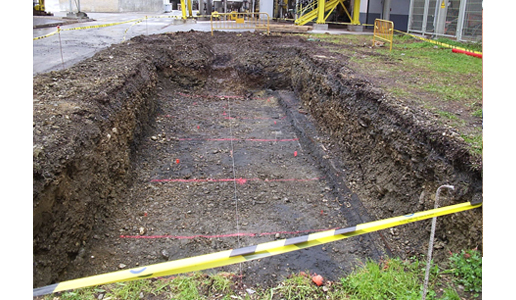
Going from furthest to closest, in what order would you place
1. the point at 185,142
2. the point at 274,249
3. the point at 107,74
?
the point at 185,142
the point at 107,74
the point at 274,249

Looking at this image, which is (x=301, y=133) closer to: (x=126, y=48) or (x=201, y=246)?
(x=201, y=246)

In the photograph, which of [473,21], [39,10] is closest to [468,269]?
[473,21]

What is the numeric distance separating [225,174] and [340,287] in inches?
142

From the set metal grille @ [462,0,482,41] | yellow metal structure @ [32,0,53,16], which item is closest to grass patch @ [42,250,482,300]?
metal grille @ [462,0,482,41]

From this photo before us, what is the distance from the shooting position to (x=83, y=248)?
4.27 meters

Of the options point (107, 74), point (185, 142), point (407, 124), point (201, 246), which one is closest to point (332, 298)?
point (201, 246)

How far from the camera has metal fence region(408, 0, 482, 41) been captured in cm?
1281

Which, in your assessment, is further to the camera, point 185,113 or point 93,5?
point 93,5

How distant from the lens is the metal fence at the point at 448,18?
12.8 m

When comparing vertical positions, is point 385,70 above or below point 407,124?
above

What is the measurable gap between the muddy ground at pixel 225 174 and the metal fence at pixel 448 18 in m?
7.51

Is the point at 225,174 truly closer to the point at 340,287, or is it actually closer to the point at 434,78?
the point at 340,287

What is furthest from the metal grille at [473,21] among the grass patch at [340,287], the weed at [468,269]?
the grass patch at [340,287]

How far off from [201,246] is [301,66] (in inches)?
316
